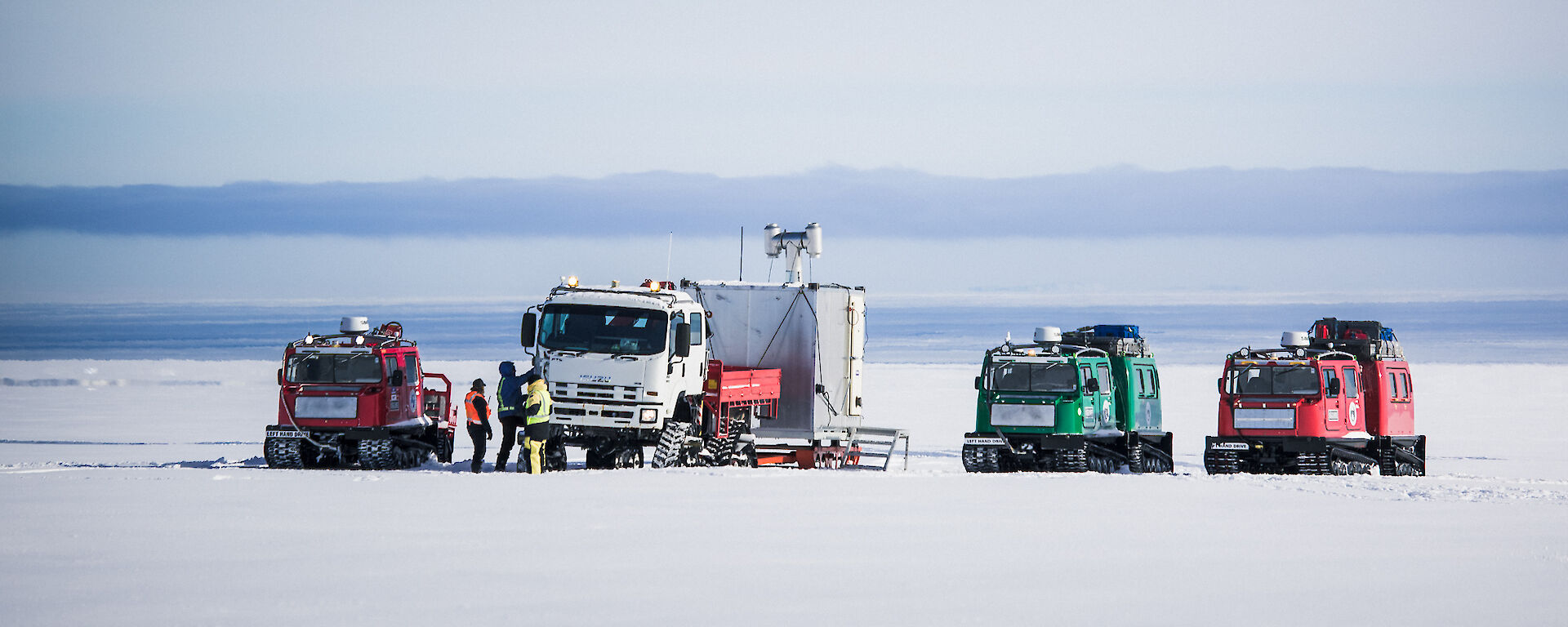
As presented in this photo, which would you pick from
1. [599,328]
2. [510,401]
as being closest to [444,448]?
[510,401]

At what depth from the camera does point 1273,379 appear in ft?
80.0

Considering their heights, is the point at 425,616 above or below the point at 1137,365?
below

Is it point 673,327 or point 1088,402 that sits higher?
point 673,327

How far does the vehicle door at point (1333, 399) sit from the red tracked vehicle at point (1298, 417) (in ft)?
0.04

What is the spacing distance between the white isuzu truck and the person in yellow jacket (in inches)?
26.4

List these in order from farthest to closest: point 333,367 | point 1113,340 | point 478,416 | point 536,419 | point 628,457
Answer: point 1113,340 < point 628,457 < point 333,367 < point 478,416 < point 536,419

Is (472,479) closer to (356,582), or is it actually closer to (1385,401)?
(356,582)

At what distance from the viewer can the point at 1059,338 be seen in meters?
25.2

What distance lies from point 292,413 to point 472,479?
12.4 ft

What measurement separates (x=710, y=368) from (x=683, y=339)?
1.42 m

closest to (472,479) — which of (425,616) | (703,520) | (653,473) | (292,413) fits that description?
(653,473)

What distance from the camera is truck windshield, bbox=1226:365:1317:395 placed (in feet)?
79.2

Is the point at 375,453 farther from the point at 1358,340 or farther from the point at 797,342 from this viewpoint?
the point at 1358,340

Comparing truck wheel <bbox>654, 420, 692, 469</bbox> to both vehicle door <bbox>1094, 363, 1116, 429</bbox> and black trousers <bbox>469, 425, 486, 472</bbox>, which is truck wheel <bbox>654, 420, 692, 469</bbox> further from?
vehicle door <bbox>1094, 363, 1116, 429</bbox>
